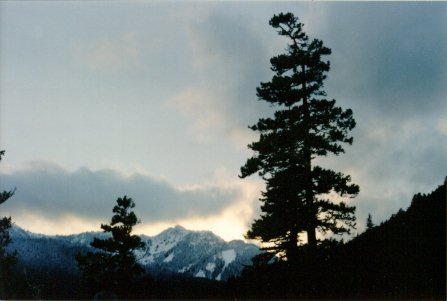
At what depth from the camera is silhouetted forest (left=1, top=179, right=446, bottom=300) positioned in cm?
1459

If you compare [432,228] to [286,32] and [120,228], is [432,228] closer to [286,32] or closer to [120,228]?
[286,32]

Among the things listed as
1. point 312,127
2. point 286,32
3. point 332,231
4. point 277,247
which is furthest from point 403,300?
point 286,32

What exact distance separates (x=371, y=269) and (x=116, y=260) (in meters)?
23.5

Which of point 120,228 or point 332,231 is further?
point 120,228

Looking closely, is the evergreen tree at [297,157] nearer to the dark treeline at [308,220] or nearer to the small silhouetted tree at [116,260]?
the dark treeline at [308,220]

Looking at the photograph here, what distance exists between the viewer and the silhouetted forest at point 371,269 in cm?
1459

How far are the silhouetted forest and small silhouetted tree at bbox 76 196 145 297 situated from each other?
1263 centimetres

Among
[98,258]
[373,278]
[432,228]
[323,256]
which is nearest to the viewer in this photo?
[373,278]

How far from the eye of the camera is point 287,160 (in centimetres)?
2027

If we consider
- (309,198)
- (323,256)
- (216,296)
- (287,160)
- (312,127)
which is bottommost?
(216,296)

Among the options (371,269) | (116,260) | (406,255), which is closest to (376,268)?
(371,269)

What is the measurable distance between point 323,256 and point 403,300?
6.89 m

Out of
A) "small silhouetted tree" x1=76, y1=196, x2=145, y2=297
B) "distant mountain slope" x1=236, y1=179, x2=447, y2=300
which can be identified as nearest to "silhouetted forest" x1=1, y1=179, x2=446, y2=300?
"distant mountain slope" x1=236, y1=179, x2=447, y2=300

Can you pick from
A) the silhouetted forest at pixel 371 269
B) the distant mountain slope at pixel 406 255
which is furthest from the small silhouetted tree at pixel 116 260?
the distant mountain slope at pixel 406 255
